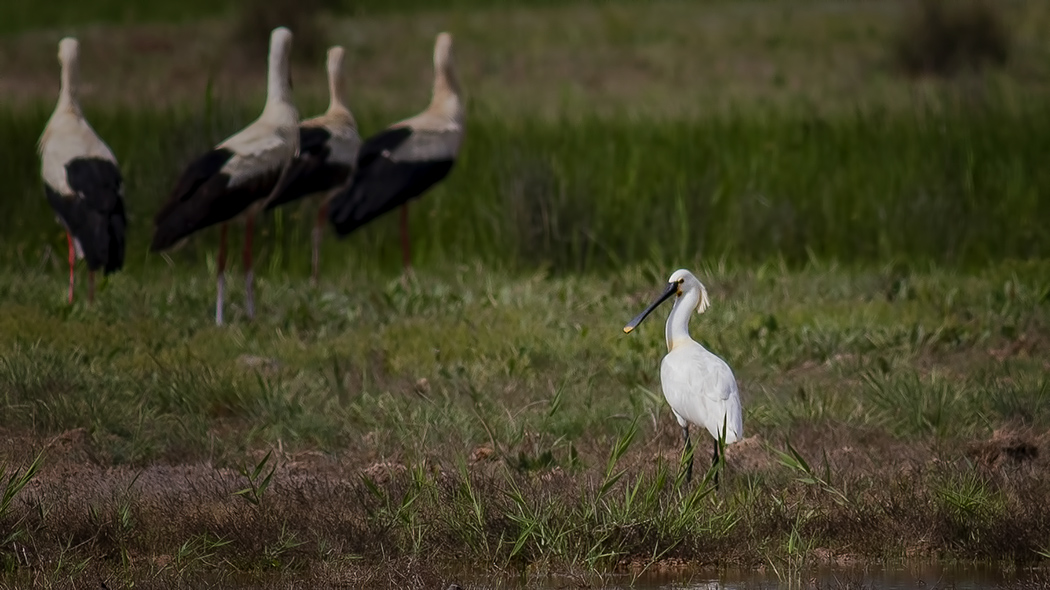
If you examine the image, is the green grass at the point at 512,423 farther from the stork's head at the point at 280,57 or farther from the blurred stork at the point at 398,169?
the stork's head at the point at 280,57

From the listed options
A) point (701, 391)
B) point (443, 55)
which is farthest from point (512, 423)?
point (443, 55)

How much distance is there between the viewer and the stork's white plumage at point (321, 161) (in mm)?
9922

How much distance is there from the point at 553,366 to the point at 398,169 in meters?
3.36

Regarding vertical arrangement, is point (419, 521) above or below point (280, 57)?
below

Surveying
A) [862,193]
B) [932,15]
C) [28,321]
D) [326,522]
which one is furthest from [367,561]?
[932,15]

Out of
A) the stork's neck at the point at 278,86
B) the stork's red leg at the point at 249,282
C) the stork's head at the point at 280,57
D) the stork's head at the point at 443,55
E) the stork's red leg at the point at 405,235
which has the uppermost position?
the stork's head at the point at 280,57

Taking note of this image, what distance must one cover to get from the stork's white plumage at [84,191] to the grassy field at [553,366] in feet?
0.85

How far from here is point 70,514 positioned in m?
5.04

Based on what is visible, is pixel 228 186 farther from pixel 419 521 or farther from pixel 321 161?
pixel 419 521

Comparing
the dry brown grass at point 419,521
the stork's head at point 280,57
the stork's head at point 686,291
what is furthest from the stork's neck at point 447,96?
the dry brown grass at point 419,521

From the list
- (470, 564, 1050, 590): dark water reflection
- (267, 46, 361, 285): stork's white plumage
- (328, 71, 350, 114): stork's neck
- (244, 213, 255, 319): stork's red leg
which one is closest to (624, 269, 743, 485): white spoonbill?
(470, 564, 1050, 590): dark water reflection

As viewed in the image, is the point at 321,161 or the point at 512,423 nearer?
the point at 512,423

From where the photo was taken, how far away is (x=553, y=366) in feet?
24.3

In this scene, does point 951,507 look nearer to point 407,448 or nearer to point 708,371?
point 708,371
